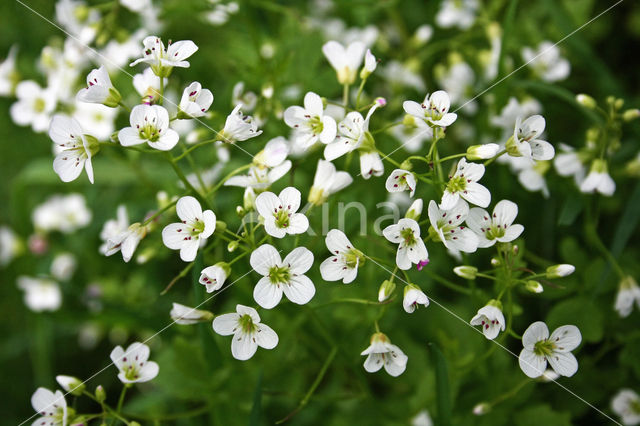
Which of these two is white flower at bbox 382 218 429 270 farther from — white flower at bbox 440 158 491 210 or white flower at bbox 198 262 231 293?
white flower at bbox 198 262 231 293

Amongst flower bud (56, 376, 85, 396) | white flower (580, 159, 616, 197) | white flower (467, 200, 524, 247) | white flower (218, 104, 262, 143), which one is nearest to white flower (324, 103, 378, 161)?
white flower (218, 104, 262, 143)

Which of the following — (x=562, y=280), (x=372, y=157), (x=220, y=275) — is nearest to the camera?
(x=220, y=275)

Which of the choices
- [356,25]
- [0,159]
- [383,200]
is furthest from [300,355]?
[0,159]

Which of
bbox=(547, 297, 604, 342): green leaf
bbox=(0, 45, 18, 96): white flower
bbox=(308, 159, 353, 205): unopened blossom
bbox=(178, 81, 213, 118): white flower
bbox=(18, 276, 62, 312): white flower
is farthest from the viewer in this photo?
bbox=(18, 276, 62, 312): white flower

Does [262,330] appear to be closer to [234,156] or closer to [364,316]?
[364,316]

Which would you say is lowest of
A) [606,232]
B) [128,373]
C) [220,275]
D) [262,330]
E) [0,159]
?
[0,159]

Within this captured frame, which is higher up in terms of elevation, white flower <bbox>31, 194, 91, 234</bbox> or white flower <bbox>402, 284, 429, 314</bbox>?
white flower <bbox>402, 284, 429, 314</bbox>

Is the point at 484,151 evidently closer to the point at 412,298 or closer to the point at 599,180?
the point at 412,298
